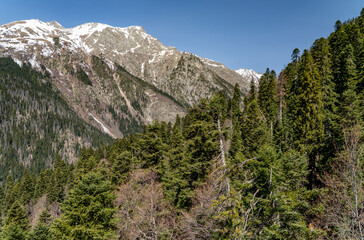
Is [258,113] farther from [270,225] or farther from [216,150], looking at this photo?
[270,225]

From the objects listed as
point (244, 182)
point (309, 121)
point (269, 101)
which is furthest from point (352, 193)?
point (269, 101)

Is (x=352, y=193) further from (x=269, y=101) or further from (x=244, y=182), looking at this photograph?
(x=269, y=101)

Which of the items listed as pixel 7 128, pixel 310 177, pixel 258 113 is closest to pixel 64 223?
pixel 310 177

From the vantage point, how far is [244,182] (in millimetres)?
9352

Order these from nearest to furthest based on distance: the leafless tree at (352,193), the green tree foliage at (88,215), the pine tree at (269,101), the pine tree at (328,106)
Answer: the leafless tree at (352,193), the green tree foliage at (88,215), the pine tree at (328,106), the pine tree at (269,101)

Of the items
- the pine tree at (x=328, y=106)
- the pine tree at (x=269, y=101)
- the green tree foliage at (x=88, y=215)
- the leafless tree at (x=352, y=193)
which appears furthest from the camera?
the pine tree at (x=269, y=101)

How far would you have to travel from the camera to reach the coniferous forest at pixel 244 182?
9.07m

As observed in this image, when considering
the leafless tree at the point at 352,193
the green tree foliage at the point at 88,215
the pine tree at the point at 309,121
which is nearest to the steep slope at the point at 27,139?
the green tree foliage at the point at 88,215

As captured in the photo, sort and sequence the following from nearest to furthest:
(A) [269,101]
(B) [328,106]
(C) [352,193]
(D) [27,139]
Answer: (C) [352,193], (B) [328,106], (A) [269,101], (D) [27,139]

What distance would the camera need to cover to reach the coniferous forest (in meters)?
9.07

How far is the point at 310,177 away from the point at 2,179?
186 meters

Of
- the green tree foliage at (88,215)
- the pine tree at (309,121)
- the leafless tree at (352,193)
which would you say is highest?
the pine tree at (309,121)

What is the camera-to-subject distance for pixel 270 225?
28.8 feet

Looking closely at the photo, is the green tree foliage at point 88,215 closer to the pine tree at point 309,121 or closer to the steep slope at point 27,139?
the pine tree at point 309,121
